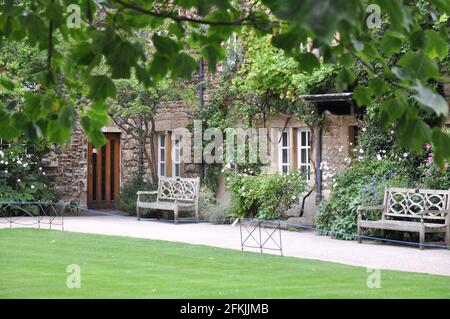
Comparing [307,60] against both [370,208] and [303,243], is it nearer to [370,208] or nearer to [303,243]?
[303,243]

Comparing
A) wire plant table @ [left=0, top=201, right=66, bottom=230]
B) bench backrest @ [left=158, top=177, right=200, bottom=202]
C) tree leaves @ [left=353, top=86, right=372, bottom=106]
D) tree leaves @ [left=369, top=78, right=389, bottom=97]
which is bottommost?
wire plant table @ [left=0, top=201, right=66, bottom=230]

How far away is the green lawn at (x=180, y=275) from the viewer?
306 inches

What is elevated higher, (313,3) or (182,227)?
(313,3)

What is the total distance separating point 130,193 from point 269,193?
4774mm

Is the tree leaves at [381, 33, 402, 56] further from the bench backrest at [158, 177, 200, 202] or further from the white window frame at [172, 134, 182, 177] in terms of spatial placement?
the white window frame at [172, 134, 182, 177]

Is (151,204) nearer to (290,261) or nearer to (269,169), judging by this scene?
(269,169)

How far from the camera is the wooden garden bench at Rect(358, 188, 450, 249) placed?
40.7 ft

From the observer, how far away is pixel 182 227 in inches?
633

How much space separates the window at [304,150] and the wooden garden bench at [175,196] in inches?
95.1

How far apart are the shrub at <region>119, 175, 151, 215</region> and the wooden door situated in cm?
149

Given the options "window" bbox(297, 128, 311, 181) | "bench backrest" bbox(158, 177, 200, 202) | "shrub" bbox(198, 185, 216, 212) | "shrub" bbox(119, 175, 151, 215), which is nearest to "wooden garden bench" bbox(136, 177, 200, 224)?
"bench backrest" bbox(158, 177, 200, 202)
